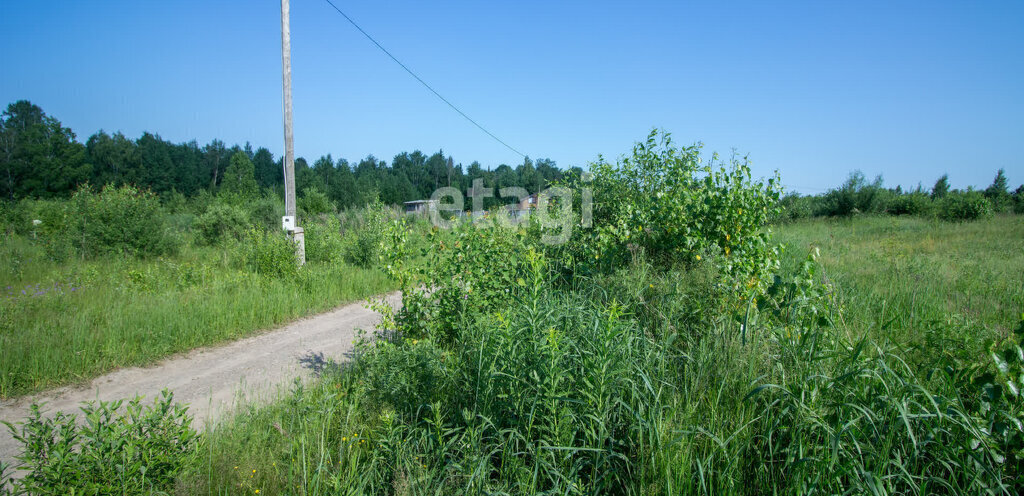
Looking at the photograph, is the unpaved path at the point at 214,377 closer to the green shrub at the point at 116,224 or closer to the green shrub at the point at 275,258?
the green shrub at the point at 275,258

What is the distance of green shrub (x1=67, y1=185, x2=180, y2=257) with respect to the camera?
32.3ft

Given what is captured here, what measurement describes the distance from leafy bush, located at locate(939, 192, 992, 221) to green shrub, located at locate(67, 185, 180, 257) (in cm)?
3155

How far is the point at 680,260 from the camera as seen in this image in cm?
541

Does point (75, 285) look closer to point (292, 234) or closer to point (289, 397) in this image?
point (292, 234)

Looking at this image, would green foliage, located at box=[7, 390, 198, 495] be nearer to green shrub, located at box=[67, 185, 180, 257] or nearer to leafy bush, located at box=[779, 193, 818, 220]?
green shrub, located at box=[67, 185, 180, 257]

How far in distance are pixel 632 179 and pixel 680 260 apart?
71.1 inches

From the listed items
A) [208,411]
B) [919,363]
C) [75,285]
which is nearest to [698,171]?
[919,363]

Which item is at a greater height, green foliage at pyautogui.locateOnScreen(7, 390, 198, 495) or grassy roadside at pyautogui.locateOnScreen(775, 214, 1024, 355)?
grassy roadside at pyautogui.locateOnScreen(775, 214, 1024, 355)

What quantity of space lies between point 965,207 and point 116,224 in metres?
32.6

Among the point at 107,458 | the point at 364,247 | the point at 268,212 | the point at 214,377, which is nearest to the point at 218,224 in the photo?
the point at 268,212

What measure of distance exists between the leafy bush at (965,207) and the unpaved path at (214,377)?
91.7 ft

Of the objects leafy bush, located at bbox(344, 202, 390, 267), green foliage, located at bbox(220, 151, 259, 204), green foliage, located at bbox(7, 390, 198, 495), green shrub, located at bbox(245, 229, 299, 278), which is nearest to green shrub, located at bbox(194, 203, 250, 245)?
leafy bush, located at bbox(344, 202, 390, 267)

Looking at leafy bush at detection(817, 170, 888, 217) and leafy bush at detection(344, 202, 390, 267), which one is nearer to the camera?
leafy bush at detection(344, 202, 390, 267)

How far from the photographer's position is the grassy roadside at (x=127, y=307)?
180 inches
